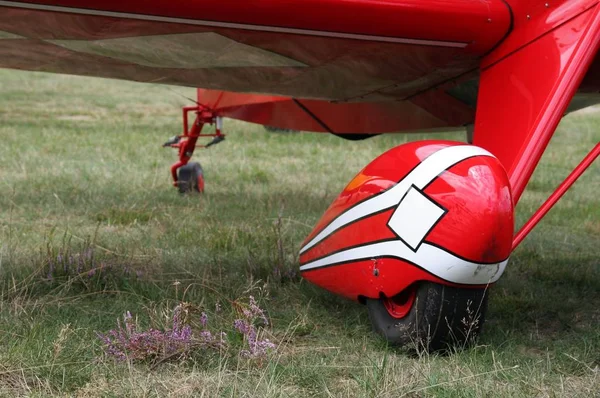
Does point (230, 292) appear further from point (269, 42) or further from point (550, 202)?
point (550, 202)

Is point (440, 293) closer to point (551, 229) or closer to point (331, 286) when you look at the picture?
point (331, 286)

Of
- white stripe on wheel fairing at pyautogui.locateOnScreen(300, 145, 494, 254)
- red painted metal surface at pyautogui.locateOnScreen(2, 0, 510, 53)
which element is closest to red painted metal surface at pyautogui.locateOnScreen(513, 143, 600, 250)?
white stripe on wheel fairing at pyautogui.locateOnScreen(300, 145, 494, 254)

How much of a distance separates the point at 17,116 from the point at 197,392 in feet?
37.5

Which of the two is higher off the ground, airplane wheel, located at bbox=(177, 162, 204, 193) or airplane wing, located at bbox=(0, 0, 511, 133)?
airplane wing, located at bbox=(0, 0, 511, 133)

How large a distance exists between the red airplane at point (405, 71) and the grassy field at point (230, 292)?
0.91 ft

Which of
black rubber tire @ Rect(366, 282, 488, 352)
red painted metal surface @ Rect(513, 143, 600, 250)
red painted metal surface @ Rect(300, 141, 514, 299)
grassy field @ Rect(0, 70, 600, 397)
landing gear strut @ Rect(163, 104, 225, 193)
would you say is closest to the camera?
grassy field @ Rect(0, 70, 600, 397)

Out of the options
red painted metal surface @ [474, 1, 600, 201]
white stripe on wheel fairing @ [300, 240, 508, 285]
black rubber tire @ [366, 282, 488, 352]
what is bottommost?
black rubber tire @ [366, 282, 488, 352]

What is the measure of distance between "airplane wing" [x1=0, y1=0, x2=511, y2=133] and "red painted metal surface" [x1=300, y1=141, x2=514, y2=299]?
1.74ft

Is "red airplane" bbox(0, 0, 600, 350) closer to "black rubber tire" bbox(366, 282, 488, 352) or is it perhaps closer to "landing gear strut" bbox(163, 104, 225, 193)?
"black rubber tire" bbox(366, 282, 488, 352)

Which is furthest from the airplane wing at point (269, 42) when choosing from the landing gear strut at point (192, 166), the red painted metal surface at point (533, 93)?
the landing gear strut at point (192, 166)

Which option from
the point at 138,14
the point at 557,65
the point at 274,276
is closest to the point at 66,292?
the point at 274,276

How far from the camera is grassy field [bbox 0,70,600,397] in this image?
2.44m

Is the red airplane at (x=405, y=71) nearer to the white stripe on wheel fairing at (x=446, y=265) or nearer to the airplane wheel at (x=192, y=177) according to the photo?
the white stripe on wheel fairing at (x=446, y=265)

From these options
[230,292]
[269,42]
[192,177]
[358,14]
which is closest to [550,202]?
[358,14]
